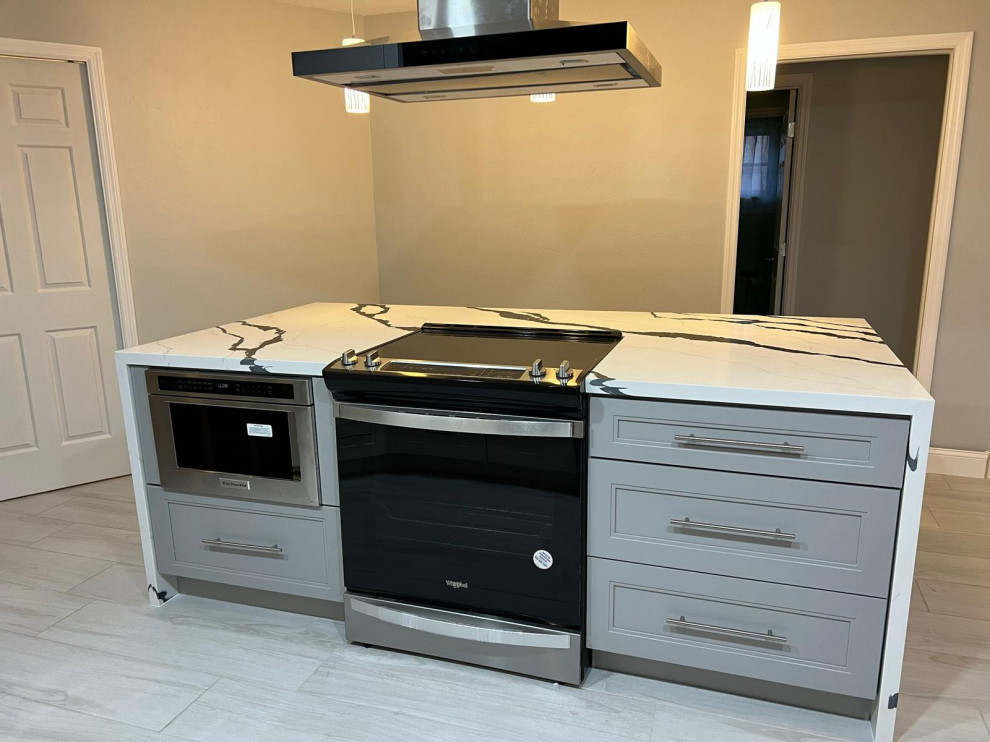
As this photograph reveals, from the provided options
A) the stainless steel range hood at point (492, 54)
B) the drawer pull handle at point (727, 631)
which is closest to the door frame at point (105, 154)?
the stainless steel range hood at point (492, 54)

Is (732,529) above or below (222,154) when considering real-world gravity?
below

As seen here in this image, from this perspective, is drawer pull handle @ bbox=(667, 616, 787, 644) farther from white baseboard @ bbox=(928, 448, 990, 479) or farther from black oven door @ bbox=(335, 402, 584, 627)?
white baseboard @ bbox=(928, 448, 990, 479)

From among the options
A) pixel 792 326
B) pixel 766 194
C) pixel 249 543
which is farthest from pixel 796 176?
pixel 249 543

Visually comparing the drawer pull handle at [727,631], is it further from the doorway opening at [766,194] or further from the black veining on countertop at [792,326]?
the doorway opening at [766,194]

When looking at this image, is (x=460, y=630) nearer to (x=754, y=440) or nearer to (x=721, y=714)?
(x=721, y=714)

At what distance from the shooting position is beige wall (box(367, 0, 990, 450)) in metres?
3.47

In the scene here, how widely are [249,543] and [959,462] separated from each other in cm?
336

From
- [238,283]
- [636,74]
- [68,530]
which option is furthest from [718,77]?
[68,530]

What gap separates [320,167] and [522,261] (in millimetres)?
1333

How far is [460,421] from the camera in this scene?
200 centimetres

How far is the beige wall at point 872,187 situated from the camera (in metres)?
4.79

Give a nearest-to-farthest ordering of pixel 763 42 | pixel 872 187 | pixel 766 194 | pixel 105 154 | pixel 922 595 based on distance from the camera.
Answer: pixel 763 42 → pixel 922 595 → pixel 105 154 → pixel 872 187 → pixel 766 194

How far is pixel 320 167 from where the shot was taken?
4.41m

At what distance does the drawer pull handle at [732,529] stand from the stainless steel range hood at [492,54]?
1.20m
